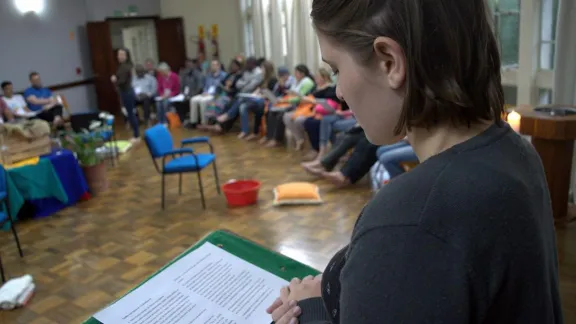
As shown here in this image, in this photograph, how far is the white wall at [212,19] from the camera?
1073 cm

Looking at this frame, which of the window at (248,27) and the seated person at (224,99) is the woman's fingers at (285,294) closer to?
the seated person at (224,99)

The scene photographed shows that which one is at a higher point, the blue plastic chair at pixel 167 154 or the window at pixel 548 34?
the window at pixel 548 34

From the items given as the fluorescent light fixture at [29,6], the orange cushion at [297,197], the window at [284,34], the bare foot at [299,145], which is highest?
the fluorescent light fixture at [29,6]

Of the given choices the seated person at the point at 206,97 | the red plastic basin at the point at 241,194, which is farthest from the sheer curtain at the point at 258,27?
the red plastic basin at the point at 241,194

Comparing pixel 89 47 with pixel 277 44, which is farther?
pixel 89 47

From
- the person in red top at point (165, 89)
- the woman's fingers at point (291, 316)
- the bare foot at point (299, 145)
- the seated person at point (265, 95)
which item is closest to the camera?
the woman's fingers at point (291, 316)

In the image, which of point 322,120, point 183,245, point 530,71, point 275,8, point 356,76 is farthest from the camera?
point 275,8

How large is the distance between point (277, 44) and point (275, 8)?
23.8 inches

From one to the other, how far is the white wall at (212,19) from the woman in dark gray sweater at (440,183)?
34.0ft

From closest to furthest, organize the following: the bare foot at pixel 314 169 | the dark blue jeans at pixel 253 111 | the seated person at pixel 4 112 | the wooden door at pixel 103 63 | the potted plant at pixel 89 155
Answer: the potted plant at pixel 89 155
the bare foot at pixel 314 169
the seated person at pixel 4 112
the dark blue jeans at pixel 253 111
the wooden door at pixel 103 63

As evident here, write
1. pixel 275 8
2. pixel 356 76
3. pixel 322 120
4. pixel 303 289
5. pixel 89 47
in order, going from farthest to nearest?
1. pixel 89 47
2. pixel 275 8
3. pixel 322 120
4. pixel 303 289
5. pixel 356 76

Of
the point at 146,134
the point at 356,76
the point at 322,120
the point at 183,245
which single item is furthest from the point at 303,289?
the point at 322,120

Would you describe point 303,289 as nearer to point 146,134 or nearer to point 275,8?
point 146,134

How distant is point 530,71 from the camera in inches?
161
